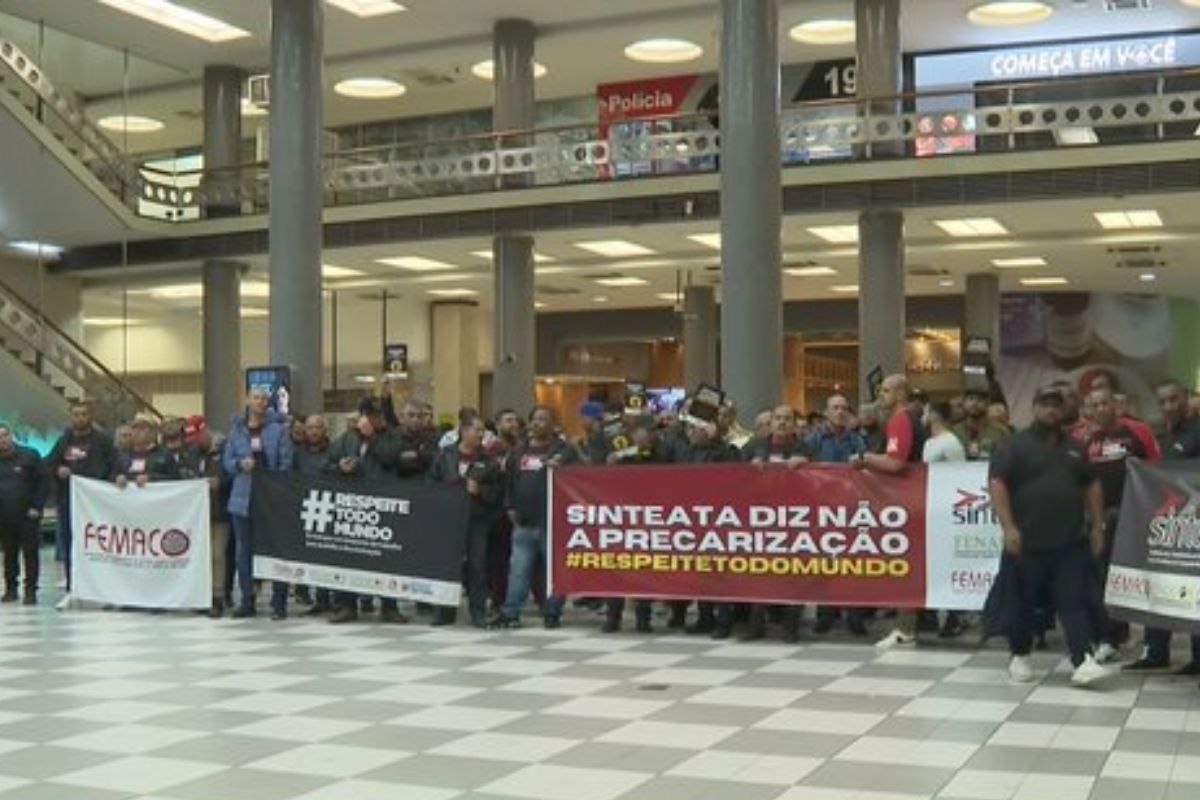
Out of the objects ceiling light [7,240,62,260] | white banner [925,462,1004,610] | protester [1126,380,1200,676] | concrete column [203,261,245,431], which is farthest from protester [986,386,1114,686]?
ceiling light [7,240,62,260]

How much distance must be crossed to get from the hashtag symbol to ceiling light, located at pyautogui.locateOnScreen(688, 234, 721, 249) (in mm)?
11067

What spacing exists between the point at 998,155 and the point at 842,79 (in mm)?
8041

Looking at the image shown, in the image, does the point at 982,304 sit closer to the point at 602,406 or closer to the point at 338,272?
the point at 338,272

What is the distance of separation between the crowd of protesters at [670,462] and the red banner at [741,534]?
19 cm

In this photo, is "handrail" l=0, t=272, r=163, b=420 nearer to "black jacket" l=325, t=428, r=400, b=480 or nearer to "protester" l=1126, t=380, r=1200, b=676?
"black jacket" l=325, t=428, r=400, b=480

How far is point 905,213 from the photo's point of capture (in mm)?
19578

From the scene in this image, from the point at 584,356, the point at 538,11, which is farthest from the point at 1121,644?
the point at 584,356

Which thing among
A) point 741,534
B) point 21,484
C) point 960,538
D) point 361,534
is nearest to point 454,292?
point 21,484

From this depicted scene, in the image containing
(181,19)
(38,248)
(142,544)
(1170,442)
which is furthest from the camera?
(38,248)

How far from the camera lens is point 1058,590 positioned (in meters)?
7.99

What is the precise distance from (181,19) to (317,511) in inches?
564

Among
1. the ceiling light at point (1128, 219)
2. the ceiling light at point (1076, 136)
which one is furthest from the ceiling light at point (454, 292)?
the ceiling light at point (1076, 136)

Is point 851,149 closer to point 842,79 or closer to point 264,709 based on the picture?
point 842,79

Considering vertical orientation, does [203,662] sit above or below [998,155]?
below
